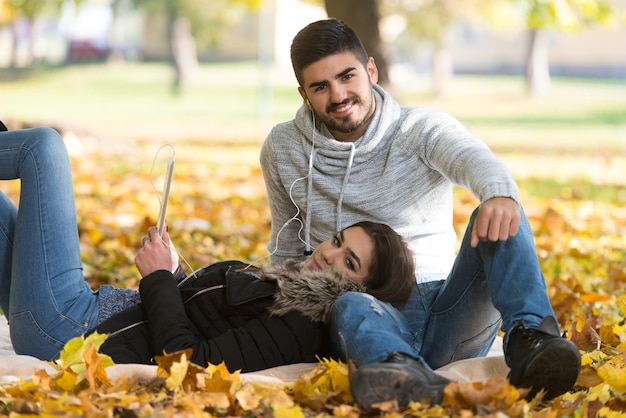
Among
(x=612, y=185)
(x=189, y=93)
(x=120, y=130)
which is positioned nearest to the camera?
(x=612, y=185)

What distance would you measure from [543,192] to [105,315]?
25.6 ft

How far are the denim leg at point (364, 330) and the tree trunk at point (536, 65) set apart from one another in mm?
31574

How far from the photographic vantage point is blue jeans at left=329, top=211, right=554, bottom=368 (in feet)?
9.84

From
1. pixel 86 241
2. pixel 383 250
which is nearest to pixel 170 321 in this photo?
pixel 383 250

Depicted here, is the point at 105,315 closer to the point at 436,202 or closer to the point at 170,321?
the point at 170,321

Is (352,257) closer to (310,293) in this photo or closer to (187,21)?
(310,293)

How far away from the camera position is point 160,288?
327cm

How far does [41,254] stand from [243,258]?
3.00 metres

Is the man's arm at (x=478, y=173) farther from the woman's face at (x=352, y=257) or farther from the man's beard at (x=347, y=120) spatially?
the woman's face at (x=352, y=257)

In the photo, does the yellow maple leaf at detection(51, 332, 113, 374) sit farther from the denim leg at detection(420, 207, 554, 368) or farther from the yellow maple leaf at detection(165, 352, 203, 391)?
the denim leg at detection(420, 207, 554, 368)

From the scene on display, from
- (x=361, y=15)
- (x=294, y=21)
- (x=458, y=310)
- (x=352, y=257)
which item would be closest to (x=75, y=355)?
(x=352, y=257)

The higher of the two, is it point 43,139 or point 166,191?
point 43,139

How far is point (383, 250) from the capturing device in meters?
3.37

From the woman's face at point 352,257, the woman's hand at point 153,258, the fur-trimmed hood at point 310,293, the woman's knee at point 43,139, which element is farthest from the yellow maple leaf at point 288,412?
the woman's knee at point 43,139
